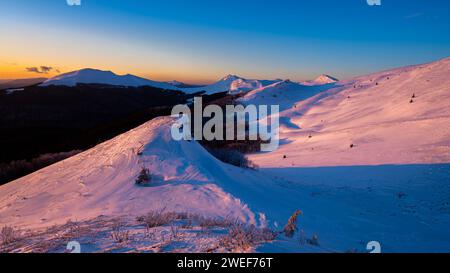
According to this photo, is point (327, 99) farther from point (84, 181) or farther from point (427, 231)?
point (84, 181)

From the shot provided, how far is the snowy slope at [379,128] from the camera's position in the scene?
1086cm

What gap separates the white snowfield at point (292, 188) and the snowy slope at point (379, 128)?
86 millimetres

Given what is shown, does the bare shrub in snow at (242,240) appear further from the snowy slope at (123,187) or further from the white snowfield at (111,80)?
the white snowfield at (111,80)

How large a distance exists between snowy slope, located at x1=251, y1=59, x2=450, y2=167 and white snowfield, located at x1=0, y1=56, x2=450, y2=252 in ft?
0.28

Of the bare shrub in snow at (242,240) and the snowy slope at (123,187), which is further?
the snowy slope at (123,187)

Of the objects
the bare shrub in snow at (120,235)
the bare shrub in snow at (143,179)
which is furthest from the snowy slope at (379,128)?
the bare shrub in snow at (120,235)

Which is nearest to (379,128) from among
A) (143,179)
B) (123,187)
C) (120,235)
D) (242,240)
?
(143,179)

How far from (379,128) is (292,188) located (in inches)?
333

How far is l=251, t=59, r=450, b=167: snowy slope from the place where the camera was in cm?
1086

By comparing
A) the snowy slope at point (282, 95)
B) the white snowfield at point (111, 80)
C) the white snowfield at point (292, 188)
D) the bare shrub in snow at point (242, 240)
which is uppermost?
the white snowfield at point (111, 80)

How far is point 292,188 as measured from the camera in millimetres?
8469

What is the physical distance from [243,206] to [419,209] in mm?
4789
